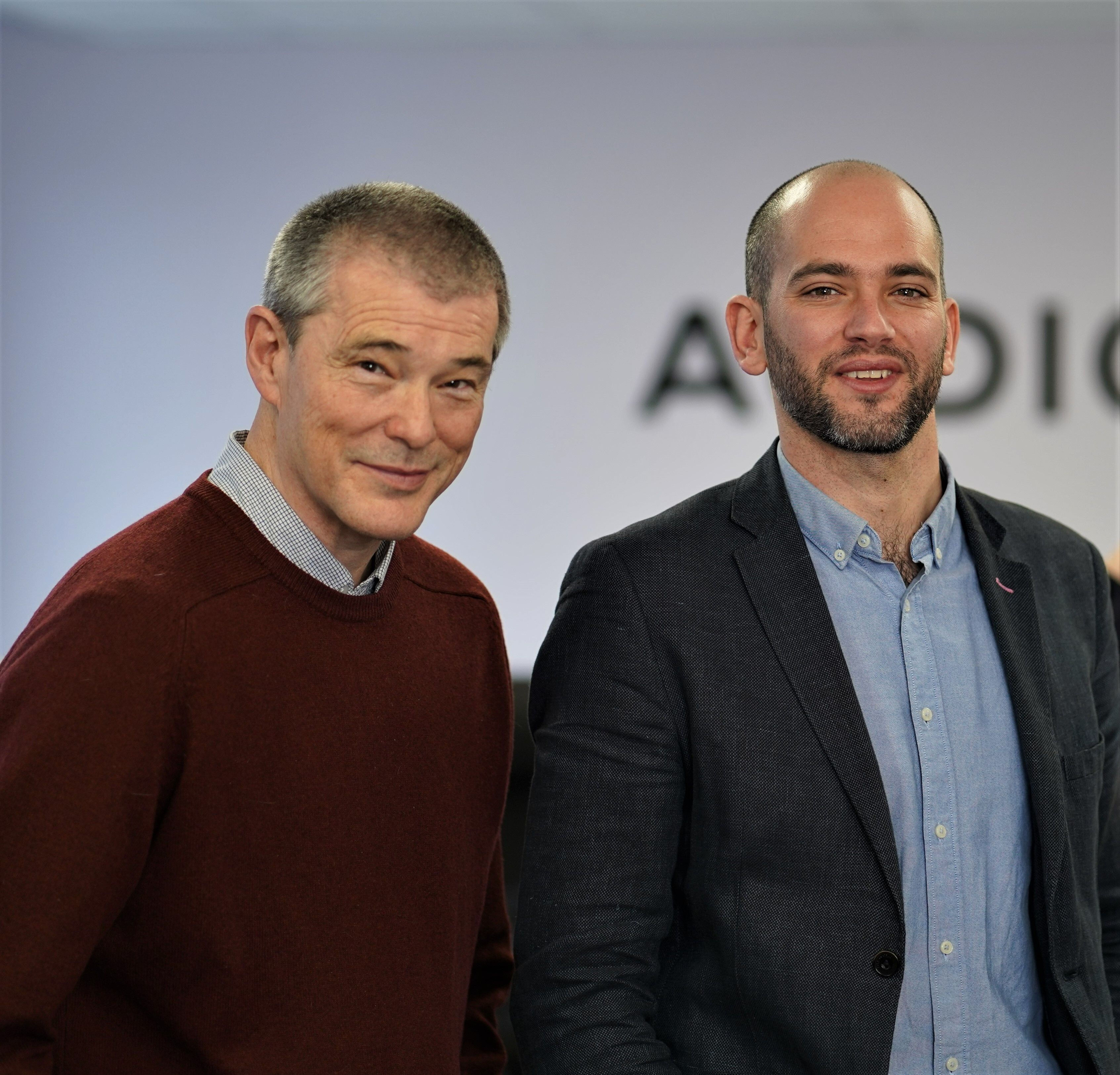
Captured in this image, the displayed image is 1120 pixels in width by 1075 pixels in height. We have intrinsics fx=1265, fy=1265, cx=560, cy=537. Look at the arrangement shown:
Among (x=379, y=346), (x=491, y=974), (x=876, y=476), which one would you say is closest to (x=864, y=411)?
(x=876, y=476)

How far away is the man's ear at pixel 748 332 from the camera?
1690 millimetres

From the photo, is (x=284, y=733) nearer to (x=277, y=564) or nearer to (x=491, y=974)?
(x=277, y=564)

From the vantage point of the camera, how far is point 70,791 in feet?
3.67

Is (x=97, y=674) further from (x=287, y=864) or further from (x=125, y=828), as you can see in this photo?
(x=287, y=864)

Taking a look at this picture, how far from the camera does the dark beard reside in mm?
1564

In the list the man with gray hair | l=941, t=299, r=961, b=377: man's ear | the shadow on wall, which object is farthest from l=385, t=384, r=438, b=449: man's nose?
the shadow on wall

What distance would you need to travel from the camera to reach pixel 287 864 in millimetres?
1247

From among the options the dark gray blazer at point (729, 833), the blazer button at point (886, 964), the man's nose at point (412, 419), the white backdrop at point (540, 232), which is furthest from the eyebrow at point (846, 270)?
the white backdrop at point (540, 232)

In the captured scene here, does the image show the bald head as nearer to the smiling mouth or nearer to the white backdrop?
the smiling mouth

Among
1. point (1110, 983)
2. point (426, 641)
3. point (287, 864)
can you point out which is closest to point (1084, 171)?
point (1110, 983)

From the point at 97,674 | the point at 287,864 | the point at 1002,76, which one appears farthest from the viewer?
the point at 1002,76

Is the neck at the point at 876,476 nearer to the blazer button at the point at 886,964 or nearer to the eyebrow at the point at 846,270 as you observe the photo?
the eyebrow at the point at 846,270

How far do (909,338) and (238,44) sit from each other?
3.27 meters

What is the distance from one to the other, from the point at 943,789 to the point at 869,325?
1.85ft
